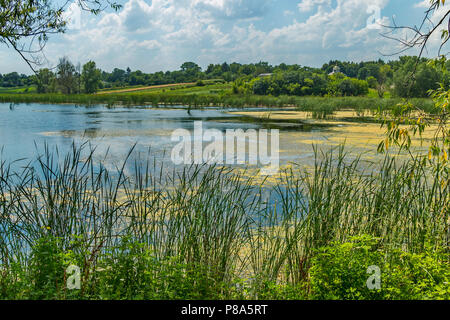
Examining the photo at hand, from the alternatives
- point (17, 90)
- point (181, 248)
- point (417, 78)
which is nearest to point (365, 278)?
point (181, 248)

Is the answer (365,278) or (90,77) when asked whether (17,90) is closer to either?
(90,77)

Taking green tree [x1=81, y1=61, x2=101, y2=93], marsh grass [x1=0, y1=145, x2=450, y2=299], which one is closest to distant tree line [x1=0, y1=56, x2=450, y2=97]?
green tree [x1=81, y1=61, x2=101, y2=93]

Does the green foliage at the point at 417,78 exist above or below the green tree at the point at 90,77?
below

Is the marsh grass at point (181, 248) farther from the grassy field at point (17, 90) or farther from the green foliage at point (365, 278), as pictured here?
the grassy field at point (17, 90)

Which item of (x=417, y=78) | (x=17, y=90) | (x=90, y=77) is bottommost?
(x=417, y=78)

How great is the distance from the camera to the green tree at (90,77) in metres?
40.2

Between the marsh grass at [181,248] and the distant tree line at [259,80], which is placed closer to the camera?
the marsh grass at [181,248]

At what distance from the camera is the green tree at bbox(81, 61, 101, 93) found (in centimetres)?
4019

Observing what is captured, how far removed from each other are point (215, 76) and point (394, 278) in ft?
213

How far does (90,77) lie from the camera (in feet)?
132

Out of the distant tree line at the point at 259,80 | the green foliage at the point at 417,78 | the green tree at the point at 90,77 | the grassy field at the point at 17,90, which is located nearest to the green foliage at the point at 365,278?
the green foliage at the point at 417,78
